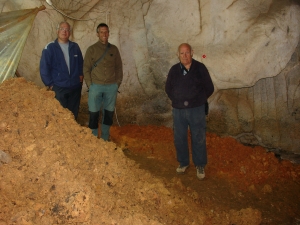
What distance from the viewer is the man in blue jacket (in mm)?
4391

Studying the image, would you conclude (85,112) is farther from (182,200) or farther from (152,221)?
(152,221)

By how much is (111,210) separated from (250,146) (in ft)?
13.5

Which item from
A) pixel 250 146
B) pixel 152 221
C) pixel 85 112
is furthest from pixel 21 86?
pixel 250 146

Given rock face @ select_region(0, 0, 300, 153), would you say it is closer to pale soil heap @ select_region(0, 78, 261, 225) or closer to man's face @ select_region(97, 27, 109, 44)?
man's face @ select_region(97, 27, 109, 44)

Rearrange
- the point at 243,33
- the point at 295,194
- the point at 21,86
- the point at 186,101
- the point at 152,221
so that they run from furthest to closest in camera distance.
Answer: the point at 243,33 → the point at 295,194 → the point at 186,101 → the point at 21,86 → the point at 152,221

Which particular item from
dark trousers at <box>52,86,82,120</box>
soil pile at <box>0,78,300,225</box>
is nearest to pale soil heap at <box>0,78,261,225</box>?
soil pile at <box>0,78,300,225</box>

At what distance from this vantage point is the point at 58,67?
4.47m

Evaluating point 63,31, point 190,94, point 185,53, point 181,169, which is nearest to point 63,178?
point 190,94

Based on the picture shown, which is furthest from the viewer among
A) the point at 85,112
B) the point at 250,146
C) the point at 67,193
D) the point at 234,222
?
the point at 85,112

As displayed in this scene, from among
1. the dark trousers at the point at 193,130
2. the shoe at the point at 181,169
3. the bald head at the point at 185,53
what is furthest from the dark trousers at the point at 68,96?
the shoe at the point at 181,169

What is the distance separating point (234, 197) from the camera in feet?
13.2

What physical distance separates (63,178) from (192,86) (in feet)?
7.57

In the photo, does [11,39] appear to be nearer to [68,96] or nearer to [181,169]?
[68,96]

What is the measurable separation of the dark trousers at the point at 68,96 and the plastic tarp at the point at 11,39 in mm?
811
